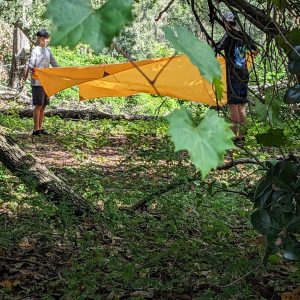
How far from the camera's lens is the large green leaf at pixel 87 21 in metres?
0.58

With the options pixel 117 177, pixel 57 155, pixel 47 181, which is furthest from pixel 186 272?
pixel 57 155

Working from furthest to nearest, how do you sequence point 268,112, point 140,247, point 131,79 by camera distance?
point 131,79
point 140,247
point 268,112

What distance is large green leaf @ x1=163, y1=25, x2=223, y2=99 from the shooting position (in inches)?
23.4

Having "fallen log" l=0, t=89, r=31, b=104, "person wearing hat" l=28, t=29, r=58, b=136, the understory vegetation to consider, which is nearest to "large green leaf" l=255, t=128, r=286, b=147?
the understory vegetation

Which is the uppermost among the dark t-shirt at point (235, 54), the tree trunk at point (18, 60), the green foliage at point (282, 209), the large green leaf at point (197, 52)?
the tree trunk at point (18, 60)

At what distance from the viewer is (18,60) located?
12680 millimetres

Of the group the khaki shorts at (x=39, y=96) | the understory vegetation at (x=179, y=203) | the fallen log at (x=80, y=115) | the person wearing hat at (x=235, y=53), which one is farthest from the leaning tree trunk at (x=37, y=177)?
the fallen log at (x=80, y=115)

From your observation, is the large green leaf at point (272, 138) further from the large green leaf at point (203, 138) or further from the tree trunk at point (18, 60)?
the tree trunk at point (18, 60)

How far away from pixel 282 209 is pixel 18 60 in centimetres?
1187

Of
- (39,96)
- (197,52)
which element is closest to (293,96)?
(197,52)

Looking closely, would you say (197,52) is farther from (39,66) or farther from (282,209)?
(39,66)

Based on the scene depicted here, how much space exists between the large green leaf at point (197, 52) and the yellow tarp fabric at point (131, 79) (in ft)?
12.8

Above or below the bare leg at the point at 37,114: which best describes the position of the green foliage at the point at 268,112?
below

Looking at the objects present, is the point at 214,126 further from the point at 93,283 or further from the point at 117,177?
the point at 117,177
